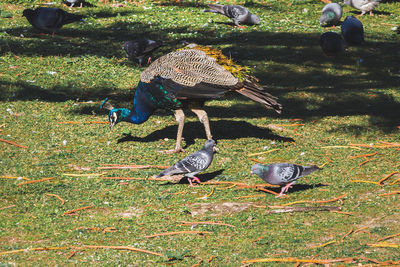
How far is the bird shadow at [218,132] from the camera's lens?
9.74m

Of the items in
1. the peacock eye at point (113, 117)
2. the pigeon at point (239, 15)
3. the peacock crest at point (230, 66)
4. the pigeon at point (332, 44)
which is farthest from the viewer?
the pigeon at point (239, 15)

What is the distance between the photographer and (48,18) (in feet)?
48.0

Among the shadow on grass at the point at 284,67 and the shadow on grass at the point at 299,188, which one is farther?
the shadow on grass at the point at 284,67

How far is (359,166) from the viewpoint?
8273mm

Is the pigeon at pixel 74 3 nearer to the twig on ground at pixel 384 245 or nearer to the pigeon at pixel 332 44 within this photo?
the pigeon at pixel 332 44

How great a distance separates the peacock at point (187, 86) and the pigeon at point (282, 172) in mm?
1828

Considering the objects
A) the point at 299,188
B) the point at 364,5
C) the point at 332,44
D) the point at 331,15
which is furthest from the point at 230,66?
the point at 364,5

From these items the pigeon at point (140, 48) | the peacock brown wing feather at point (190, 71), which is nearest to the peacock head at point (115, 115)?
the peacock brown wing feather at point (190, 71)

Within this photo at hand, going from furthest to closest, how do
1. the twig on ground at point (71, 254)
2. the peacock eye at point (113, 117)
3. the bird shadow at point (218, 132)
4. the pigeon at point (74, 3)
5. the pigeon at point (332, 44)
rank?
→ the pigeon at point (74, 3), the pigeon at point (332, 44), the bird shadow at point (218, 132), the peacock eye at point (113, 117), the twig on ground at point (71, 254)

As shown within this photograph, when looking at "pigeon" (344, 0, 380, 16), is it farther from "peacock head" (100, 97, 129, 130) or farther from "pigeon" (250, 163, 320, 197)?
"pigeon" (250, 163, 320, 197)

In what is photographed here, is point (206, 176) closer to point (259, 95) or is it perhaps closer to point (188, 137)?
point (259, 95)

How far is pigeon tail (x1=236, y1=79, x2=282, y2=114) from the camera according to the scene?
8781mm

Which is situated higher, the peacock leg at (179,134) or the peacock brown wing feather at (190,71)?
the peacock brown wing feather at (190,71)

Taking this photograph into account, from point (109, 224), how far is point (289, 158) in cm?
345
